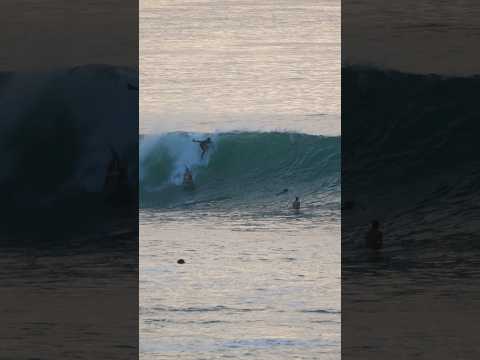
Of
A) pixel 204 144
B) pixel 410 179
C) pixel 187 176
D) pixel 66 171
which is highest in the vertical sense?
pixel 410 179

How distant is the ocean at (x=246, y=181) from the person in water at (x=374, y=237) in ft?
2.40

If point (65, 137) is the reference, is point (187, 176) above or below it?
below

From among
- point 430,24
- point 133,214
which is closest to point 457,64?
point 430,24

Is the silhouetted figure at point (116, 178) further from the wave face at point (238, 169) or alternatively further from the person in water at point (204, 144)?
the person in water at point (204, 144)

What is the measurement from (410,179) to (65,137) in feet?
9.31

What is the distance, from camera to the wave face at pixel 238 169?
872 cm

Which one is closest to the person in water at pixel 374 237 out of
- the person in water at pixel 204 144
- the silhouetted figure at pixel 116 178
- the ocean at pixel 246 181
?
the ocean at pixel 246 181

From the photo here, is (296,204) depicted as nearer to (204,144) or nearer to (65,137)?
(204,144)

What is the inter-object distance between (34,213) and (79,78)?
1176 mm

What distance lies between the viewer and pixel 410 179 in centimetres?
781

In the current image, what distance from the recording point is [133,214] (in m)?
7.85

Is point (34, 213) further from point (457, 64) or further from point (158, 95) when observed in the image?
point (457, 64)

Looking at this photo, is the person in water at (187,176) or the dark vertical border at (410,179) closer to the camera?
the dark vertical border at (410,179)

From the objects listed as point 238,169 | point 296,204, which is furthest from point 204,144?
point 296,204
